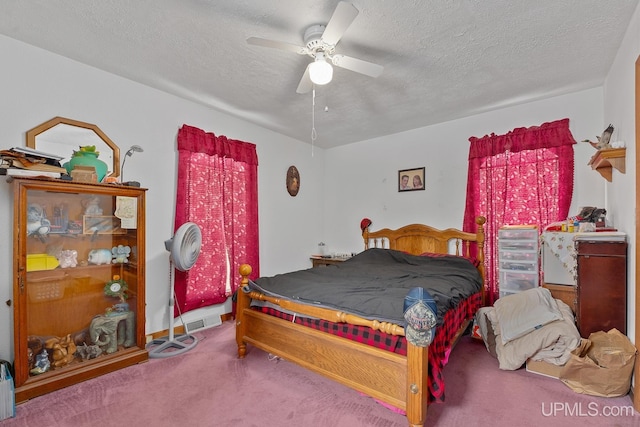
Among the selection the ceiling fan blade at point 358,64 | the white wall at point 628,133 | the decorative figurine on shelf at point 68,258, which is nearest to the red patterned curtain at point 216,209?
the decorative figurine on shelf at point 68,258

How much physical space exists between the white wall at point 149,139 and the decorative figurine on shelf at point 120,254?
42 cm

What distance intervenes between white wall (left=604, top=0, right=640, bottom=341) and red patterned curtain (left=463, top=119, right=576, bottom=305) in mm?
644

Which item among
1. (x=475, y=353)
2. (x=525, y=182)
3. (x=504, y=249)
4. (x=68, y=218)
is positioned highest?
(x=525, y=182)

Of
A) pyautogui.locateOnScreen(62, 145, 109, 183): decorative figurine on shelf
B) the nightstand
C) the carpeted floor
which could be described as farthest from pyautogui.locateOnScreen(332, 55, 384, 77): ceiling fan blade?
the nightstand

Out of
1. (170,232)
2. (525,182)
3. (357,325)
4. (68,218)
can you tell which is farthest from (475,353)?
(68,218)

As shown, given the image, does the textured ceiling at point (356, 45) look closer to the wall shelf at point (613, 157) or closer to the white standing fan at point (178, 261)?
the wall shelf at point (613, 157)

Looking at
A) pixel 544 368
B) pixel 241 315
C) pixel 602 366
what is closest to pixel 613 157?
pixel 602 366

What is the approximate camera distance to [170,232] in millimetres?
3320

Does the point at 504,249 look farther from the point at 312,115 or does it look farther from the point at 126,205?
the point at 126,205

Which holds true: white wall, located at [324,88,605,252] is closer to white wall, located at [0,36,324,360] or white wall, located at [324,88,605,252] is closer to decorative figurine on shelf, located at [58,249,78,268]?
white wall, located at [0,36,324,360]

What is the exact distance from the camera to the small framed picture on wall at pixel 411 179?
4.33 m

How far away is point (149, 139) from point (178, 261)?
4.43 ft

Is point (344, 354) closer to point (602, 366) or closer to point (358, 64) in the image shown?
point (602, 366)

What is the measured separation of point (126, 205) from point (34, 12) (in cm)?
146
